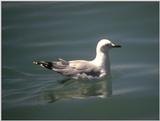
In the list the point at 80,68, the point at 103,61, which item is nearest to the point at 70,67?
the point at 80,68

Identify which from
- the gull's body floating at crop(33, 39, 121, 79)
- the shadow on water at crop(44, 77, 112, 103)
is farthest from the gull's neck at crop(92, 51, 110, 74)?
the shadow on water at crop(44, 77, 112, 103)

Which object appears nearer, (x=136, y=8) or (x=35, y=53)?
(x=35, y=53)

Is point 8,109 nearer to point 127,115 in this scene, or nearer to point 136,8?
point 127,115

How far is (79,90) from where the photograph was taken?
374 inches

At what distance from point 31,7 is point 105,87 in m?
4.06

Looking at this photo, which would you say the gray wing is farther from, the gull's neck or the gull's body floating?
the gull's neck

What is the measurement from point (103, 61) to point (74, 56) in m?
0.94

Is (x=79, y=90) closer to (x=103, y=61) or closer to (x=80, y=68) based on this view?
(x=80, y=68)

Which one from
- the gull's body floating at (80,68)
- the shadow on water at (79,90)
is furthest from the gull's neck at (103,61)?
the shadow on water at (79,90)

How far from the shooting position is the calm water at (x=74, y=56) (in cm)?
897

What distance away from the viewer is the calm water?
29.4 ft

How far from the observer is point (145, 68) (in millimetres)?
10297

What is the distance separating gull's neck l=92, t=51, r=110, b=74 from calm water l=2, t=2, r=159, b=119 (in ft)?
0.63

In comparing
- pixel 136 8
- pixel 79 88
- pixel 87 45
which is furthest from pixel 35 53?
pixel 136 8
